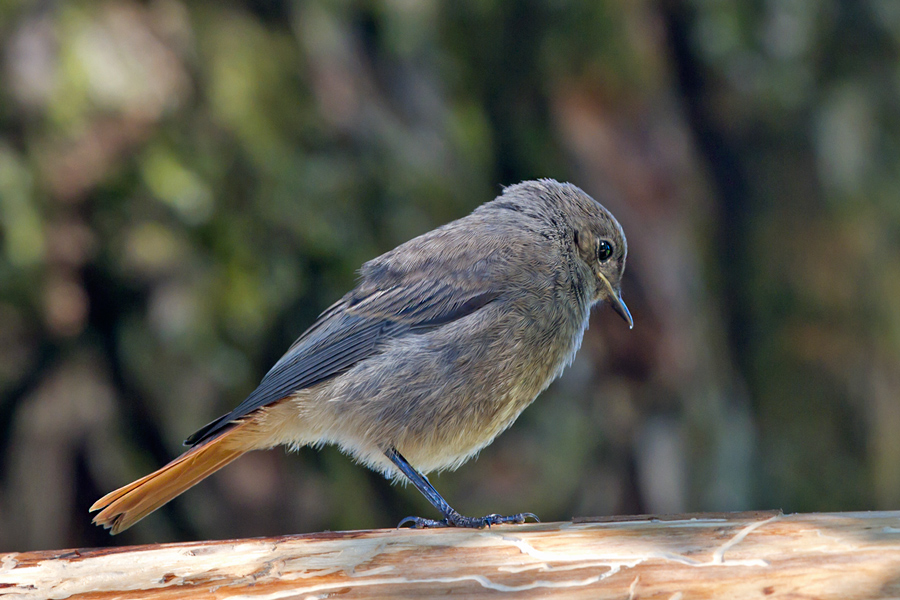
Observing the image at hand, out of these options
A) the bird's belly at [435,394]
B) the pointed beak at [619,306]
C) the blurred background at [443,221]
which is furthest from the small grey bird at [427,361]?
the blurred background at [443,221]

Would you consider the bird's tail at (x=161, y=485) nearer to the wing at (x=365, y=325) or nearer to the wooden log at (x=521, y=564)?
the wing at (x=365, y=325)

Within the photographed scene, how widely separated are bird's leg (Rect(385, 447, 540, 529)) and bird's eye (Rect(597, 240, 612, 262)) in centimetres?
122

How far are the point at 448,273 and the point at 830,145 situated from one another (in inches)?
162

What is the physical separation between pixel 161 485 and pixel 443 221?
2.47 meters

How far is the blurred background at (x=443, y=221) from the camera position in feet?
13.7

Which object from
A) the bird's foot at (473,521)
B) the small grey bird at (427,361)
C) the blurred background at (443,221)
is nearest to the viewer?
the bird's foot at (473,521)

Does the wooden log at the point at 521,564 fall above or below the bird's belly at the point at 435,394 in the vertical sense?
below

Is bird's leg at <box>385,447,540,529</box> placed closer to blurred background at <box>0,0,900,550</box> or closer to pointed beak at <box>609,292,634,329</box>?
pointed beak at <box>609,292,634,329</box>

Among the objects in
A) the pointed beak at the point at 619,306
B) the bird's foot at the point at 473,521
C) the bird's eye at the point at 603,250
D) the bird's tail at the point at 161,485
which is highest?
the bird's eye at the point at 603,250

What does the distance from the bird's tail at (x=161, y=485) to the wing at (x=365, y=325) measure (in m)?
0.19

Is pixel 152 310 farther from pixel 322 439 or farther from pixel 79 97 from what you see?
pixel 322 439

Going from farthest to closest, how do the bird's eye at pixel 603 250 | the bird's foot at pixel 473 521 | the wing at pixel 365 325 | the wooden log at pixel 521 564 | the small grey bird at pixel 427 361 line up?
the bird's eye at pixel 603 250
the wing at pixel 365 325
the small grey bird at pixel 427 361
the bird's foot at pixel 473 521
the wooden log at pixel 521 564

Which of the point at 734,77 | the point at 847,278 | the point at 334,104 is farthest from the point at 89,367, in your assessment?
the point at 847,278

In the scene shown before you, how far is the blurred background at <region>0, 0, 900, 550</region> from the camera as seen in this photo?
4.16m
